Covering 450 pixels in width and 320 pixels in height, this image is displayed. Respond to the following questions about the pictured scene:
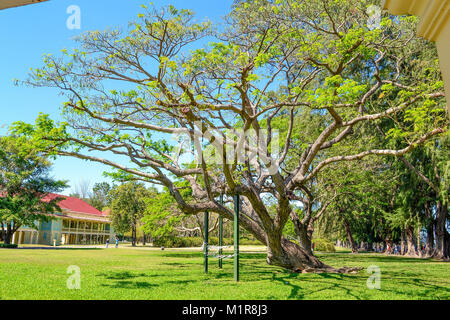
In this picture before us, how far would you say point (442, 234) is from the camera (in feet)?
79.0

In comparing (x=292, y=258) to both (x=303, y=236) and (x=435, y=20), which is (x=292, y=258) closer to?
(x=303, y=236)

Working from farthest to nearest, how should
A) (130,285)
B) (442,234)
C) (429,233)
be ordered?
(429,233), (442,234), (130,285)

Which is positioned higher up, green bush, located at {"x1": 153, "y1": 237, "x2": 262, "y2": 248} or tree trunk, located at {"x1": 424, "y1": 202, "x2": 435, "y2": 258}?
tree trunk, located at {"x1": 424, "y1": 202, "x2": 435, "y2": 258}

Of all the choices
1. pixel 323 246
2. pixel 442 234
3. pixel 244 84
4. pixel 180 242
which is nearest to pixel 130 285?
pixel 244 84

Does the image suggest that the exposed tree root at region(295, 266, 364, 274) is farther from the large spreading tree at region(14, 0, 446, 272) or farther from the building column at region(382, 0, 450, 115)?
the building column at region(382, 0, 450, 115)

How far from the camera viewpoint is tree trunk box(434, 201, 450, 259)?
2372 cm

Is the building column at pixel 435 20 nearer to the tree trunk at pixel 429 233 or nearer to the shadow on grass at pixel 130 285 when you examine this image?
the shadow on grass at pixel 130 285

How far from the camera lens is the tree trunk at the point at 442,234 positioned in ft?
77.8

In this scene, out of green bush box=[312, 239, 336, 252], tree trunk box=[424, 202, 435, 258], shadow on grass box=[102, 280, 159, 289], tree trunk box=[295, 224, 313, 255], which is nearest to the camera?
shadow on grass box=[102, 280, 159, 289]

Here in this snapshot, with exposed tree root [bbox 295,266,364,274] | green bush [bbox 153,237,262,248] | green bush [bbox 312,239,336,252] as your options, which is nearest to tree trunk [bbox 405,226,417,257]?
green bush [bbox 312,239,336,252]

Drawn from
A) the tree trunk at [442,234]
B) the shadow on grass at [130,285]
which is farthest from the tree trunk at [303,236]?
the tree trunk at [442,234]

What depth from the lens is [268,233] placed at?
41.9 ft

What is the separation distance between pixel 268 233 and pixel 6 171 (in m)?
29.5

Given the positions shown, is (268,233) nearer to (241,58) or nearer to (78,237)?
(241,58)
